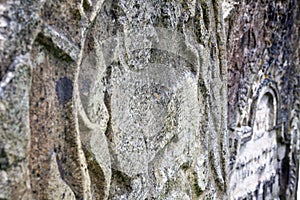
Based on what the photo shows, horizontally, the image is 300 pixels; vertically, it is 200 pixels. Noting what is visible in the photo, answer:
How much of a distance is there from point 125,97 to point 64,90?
0.64 feet

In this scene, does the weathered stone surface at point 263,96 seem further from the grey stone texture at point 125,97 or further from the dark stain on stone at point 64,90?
the dark stain on stone at point 64,90

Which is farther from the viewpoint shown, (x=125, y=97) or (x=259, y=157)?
(x=259, y=157)

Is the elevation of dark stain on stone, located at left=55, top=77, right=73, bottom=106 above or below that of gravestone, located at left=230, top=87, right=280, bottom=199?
above

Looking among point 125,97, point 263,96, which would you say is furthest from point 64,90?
point 263,96

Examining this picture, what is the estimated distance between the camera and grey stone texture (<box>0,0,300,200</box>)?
22.0 inches

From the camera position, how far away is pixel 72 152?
660 millimetres

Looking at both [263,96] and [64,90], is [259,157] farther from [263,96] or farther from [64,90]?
[64,90]

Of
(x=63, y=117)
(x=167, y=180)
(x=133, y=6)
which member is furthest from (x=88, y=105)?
(x=167, y=180)

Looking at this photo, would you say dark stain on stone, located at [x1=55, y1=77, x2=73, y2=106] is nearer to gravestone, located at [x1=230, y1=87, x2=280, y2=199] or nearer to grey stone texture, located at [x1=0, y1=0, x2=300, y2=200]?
grey stone texture, located at [x1=0, y1=0, x2=300, y2=200]

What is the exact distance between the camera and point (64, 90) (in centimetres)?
64

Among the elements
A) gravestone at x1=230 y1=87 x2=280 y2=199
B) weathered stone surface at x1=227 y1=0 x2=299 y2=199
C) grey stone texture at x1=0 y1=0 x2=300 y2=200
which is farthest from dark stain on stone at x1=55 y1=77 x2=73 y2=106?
gravestone at x1=230 y1=87 x2=280 y2=199

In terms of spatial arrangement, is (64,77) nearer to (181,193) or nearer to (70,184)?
(70,184)

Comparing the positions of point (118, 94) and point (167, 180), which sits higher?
point (118, 94)

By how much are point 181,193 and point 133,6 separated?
42 cm
